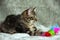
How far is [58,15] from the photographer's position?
2.84 metres

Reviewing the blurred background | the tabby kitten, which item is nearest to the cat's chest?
the tabby kitten

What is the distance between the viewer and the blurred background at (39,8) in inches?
107

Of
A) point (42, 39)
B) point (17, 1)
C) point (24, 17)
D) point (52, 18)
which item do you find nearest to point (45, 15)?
point (52, 18)

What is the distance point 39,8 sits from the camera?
9.12ft

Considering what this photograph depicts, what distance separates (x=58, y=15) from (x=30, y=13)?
2.23ft

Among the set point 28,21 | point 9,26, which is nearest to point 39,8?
point 28,21

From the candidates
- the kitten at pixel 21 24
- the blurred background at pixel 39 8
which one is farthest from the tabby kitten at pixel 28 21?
the blurred background at pixel 39 8

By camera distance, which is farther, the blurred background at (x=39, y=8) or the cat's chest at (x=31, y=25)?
the blurred background at (x=39, y=8)

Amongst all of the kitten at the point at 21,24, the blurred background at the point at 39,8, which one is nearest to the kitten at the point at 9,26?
the kitten at the point at 21,24

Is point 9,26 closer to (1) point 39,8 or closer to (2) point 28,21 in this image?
(2) point 28,21

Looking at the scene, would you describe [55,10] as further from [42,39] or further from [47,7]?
[42,39]

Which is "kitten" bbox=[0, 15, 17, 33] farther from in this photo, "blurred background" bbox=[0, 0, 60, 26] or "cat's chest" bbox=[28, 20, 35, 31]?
"blurred background" bbox=[0, 0, 60, 26]

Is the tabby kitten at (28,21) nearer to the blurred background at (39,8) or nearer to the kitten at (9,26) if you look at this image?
the kitten at (9,26)

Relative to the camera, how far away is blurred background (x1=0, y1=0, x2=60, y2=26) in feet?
8.94
